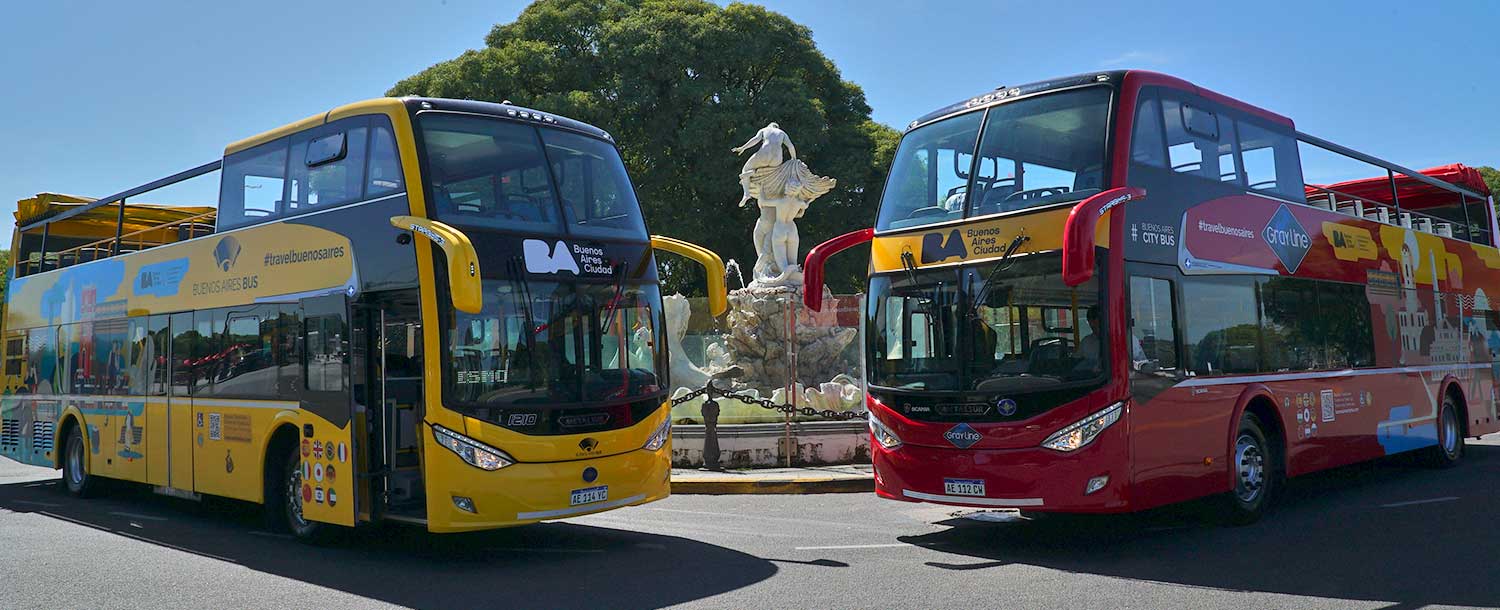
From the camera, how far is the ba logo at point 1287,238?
11.2 meters

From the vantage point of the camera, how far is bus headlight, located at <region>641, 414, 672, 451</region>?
9.60 meters

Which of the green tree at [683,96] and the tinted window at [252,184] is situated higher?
the green tree at [683,96]

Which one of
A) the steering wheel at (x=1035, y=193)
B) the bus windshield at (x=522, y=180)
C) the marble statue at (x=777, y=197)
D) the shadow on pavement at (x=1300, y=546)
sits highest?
the marble statue at (x=777, y=197)

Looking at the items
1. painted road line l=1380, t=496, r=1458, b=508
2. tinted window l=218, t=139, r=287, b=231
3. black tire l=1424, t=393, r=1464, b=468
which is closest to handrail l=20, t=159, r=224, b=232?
tinted window l=218, t=139, r=287, b=231

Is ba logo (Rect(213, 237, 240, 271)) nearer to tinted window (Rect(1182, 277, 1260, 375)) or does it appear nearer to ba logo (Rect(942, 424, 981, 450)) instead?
ba logo (Rect(942, 424, 981, 450))

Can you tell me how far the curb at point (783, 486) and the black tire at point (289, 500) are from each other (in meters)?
4.72

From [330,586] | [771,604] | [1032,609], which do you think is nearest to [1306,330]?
[1032,609]

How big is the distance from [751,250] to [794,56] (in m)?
6.25

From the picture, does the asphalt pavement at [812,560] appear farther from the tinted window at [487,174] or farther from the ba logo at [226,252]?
the tinted window at [487,174]

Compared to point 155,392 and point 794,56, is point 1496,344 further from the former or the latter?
point 794,56

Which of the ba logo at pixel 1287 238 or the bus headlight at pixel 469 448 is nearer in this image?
the bus headlight at pixel 469 448

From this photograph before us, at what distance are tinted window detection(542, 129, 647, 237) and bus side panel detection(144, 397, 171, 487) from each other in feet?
18.5

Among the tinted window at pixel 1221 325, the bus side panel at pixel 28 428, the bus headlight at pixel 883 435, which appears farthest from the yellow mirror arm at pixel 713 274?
the bus side panel at pixel 28 428

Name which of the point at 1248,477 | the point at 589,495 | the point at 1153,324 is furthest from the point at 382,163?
the point at 1248,477
